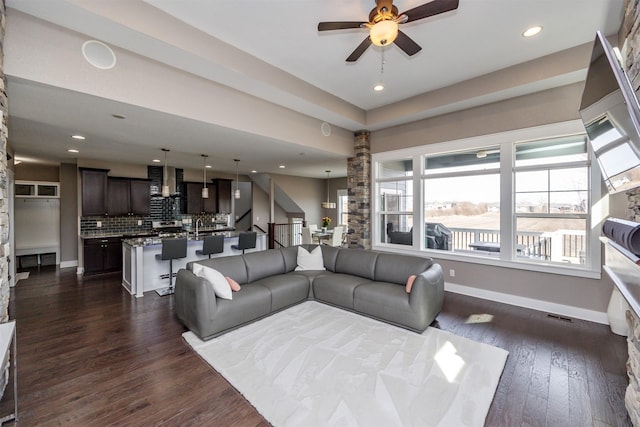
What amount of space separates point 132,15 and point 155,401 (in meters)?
3.37

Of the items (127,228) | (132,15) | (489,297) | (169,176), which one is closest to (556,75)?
(489,297)

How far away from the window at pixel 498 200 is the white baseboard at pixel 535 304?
1.62 feet

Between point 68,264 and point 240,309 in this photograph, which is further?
point 68,264

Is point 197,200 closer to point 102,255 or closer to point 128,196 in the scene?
point 128,196

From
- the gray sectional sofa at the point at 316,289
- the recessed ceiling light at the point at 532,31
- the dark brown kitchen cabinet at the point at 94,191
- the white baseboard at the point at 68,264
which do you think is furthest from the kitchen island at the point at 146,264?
the recessed ceiling light at the point at 532,31

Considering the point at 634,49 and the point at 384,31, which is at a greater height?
the point at 384,31

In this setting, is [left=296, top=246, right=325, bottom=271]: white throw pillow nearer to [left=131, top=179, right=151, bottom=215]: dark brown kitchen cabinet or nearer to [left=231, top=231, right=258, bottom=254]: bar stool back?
[left=231, top=231, right=258, bottom=254]: bar stool back

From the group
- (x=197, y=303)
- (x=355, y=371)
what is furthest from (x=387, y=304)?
(x=197, y=303)

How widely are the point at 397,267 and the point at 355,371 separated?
177 centimetres

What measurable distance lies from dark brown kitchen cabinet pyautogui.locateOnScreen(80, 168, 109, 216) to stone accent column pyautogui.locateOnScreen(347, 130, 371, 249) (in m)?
6.11

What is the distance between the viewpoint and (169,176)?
8.02 metres

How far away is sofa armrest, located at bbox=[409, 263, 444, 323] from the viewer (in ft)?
10.4

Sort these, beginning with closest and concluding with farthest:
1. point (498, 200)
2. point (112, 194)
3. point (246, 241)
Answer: point (498, 200) < point (246, 241) < point (112, 194)

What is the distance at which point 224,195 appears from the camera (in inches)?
351
